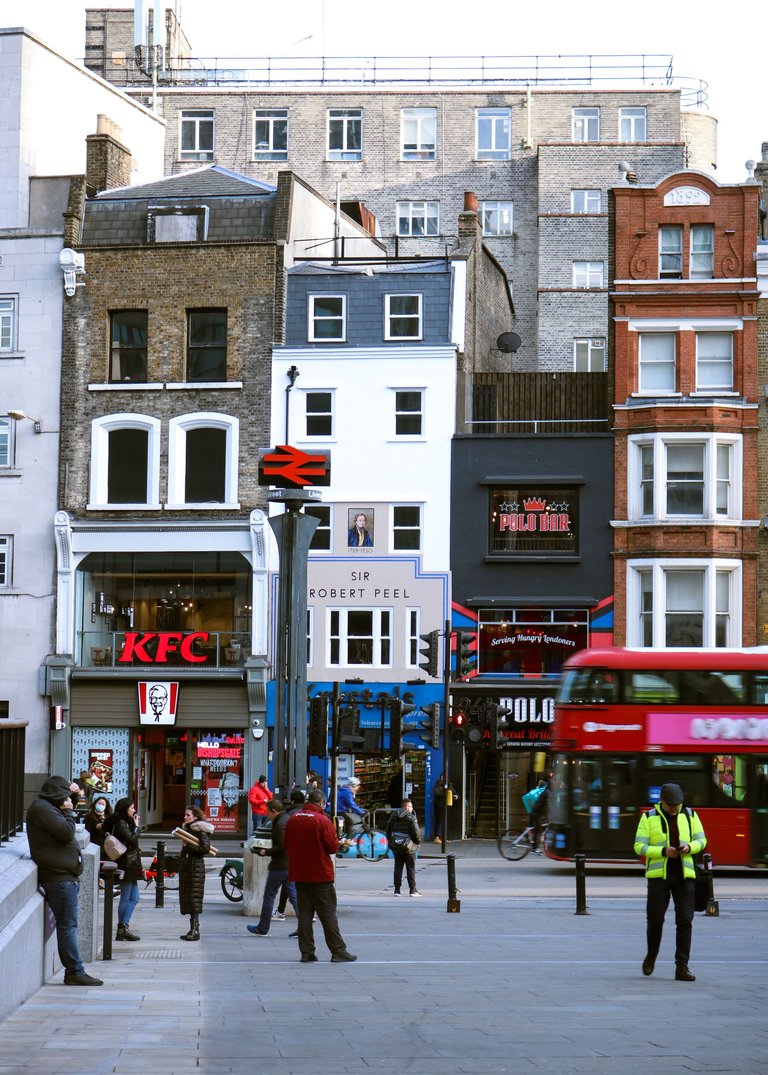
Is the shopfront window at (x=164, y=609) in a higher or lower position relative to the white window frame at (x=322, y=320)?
lower

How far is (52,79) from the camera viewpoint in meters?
47.2

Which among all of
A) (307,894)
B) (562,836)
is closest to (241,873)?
(562,836)

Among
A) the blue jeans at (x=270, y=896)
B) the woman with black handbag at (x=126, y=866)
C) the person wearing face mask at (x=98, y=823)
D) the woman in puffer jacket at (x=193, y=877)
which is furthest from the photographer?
the person wearing face mask at (x=98, y=823)

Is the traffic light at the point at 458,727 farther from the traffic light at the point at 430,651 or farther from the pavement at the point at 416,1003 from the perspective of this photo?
the pavement at the point at 416,1003

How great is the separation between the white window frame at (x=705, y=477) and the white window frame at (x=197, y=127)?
29367 millimetres

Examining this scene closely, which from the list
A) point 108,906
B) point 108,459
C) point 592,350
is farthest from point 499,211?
point 108,906

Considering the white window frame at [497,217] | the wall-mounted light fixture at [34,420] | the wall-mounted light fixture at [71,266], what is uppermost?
the white window frame at [497,217]

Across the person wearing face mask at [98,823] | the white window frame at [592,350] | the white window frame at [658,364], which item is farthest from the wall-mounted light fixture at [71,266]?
the person wearing face mask at [98,823]

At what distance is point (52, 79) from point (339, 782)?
2138cm

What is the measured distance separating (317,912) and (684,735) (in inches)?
578

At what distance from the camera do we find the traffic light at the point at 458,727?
34.8 m

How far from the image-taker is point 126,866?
763 inches

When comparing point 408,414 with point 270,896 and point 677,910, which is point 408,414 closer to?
point 270,896

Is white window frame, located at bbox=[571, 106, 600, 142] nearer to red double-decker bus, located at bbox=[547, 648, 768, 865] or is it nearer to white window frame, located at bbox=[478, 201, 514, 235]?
white window frame, located at bbox=[478, 201, 514, 235]
